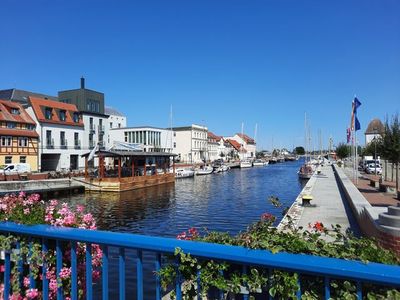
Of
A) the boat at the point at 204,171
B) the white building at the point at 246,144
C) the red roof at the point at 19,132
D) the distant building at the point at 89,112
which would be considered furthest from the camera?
the white building at the point at 246,144

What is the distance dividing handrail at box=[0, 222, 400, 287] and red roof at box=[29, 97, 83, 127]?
53927 millimetres

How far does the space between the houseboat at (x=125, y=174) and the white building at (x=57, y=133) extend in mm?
9787

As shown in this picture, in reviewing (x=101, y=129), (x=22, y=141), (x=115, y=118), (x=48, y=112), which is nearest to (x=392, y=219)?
(x=22, y=141)

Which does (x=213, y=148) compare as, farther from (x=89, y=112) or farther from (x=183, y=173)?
(x=89, y=112)

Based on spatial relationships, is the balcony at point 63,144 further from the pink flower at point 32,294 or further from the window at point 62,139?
the pink flower at point 32,294

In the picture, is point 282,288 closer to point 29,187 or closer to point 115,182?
point 29,187

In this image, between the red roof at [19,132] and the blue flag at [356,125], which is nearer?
the blue flag at [356,125]

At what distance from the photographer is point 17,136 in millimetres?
47438

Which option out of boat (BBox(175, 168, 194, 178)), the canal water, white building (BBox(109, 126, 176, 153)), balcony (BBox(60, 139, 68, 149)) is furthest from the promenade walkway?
white building (BBox(109, 126, 176, 153))

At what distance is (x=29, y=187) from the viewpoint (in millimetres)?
34656

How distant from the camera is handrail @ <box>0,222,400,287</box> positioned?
2121 millimetres

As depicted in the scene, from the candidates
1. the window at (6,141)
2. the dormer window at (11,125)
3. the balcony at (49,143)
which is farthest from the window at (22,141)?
the balcony at (49,143)

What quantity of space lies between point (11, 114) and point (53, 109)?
747cm

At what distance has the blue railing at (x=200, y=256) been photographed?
2.15 meters
